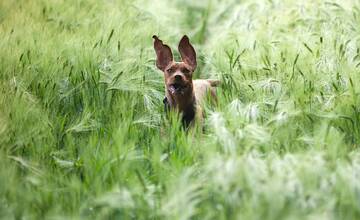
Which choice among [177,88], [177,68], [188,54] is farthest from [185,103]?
[188,54]

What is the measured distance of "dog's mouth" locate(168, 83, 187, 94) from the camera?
4.84 m

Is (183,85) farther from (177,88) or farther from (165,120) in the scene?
(165,120)

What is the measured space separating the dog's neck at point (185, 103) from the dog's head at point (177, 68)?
0.09ft

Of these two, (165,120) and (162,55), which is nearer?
(165,120)

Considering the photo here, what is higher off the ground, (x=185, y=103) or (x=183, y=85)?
(x=183, y=85)

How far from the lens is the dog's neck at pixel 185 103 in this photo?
4930 millimetres

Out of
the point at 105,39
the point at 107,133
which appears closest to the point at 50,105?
the point at 107,133

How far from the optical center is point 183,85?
4.85 meters

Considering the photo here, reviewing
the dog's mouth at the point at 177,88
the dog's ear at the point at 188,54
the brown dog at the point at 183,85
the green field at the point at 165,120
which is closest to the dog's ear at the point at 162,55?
the brown dog at the point at 183,85

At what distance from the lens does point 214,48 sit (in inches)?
253

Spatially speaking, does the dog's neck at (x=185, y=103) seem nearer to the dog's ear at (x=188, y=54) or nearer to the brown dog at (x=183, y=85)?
the brown dog at (x=183, y=85)

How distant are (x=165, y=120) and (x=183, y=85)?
337mm

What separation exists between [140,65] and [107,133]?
102cm

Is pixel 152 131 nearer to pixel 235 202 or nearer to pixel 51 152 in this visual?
pixel 51 152
